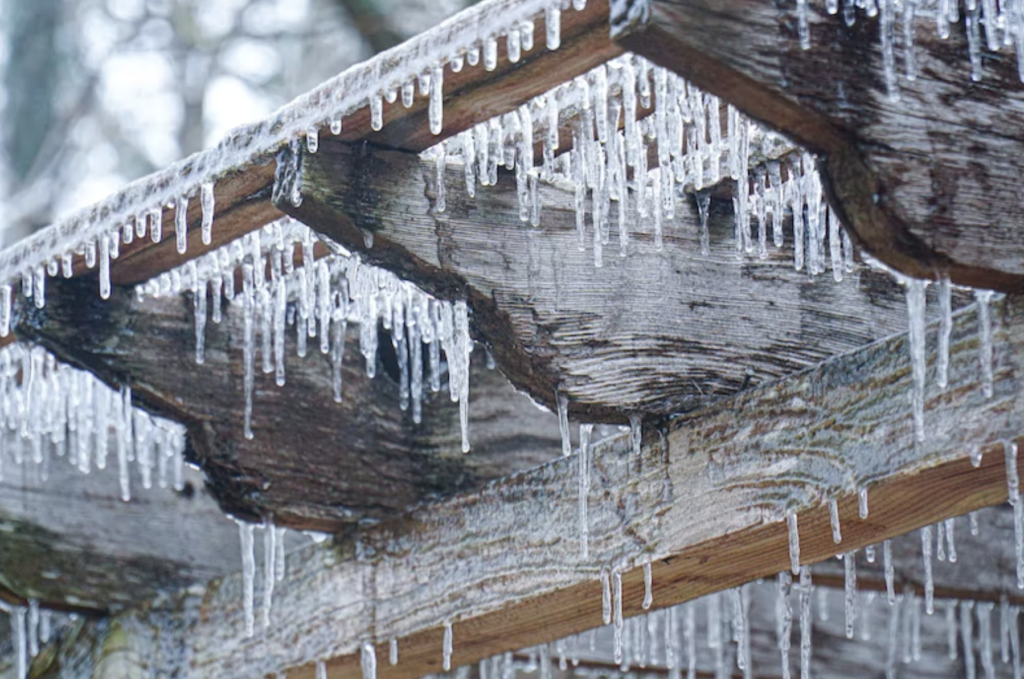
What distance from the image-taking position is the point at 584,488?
2.43 m

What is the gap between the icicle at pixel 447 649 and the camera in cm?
267

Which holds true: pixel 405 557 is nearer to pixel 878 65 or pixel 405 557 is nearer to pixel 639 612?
pixel 639 612

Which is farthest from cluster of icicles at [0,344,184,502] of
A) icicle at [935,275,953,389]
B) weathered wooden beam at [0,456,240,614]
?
icicle at [935,275,953,389]

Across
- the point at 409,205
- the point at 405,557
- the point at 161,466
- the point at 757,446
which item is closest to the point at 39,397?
the point at 161,466

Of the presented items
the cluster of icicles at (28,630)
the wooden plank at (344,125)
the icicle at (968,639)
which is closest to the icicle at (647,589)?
the wooden plank at (344,125)

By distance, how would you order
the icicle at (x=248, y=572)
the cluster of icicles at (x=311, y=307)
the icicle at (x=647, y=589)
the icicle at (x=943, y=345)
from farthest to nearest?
the icicle at (x=248, y=572) → the cluster of icicles at (x=311, y=307) → the icicle at (x=647, y=589) → the icicle at (x=943, y=345)

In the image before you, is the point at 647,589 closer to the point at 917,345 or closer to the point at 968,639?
the point at 917,345

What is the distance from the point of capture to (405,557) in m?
2.80

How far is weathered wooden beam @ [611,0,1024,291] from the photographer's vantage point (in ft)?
5.30

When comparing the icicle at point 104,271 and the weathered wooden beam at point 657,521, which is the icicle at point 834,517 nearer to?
the weathered wooden beam at point 657,521

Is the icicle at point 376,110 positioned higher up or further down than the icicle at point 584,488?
higher up

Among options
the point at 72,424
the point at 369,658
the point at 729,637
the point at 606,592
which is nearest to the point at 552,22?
the point at 606,592

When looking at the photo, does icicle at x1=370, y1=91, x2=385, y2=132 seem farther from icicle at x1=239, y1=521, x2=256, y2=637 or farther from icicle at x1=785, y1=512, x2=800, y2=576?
icicle at x1=239, y1=521, x2=256, y2=637

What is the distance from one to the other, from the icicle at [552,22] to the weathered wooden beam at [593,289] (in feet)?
1.54
